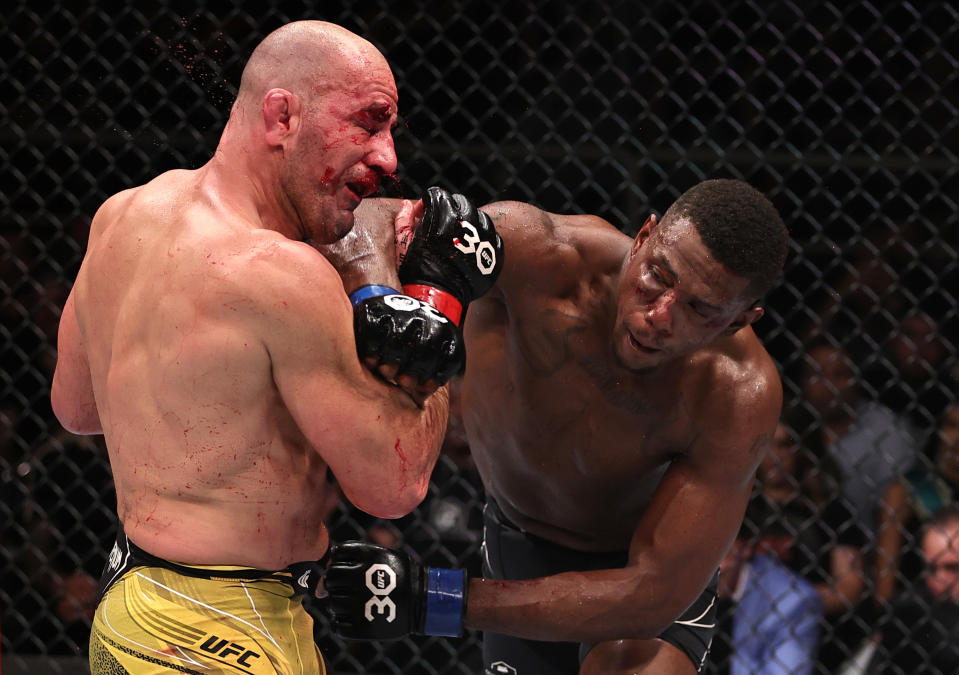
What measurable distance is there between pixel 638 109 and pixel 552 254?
164 centimetres

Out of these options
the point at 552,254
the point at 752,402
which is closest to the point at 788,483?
the point at 752,402

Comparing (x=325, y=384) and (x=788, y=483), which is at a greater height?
(x=325, y=384)

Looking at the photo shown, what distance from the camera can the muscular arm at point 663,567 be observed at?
5.32 ft

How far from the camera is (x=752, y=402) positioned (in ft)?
5.45

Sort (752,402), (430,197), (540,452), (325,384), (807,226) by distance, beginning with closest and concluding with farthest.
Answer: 1. (325,384)
2. (430,197)
3. (752,402)
4. (540,452)
5. (807,226)

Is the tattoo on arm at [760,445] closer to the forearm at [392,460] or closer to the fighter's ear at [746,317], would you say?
the fighter's ear at [746,317]

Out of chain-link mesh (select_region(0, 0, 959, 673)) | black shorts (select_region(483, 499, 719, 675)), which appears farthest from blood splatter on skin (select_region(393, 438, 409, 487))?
chain-link mesh (select_region(0, 0, 959, 673))

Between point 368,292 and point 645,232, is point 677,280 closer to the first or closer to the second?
point 645,232

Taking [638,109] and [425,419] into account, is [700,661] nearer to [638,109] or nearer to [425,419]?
[425,419]

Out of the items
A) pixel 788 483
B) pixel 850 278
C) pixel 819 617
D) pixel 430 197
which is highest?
pixel 430 197

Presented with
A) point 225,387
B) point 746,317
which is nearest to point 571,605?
point 746,317

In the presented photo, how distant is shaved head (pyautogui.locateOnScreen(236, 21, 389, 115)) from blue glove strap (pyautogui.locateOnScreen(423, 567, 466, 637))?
2.54 feet

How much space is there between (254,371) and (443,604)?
63 cm

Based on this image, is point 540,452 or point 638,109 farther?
point 638,109
